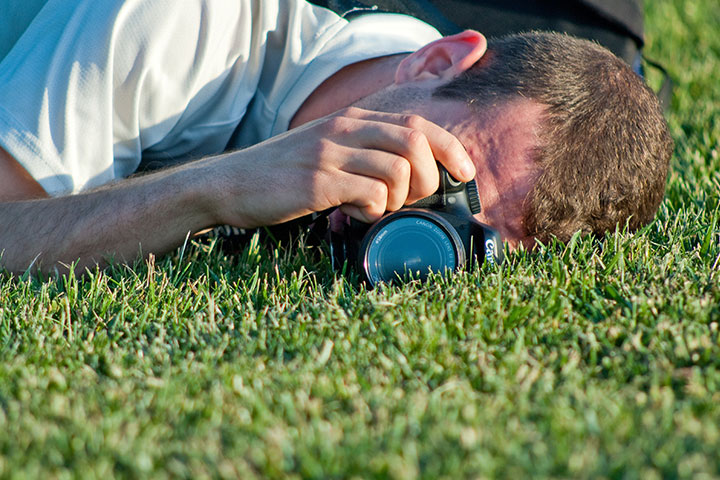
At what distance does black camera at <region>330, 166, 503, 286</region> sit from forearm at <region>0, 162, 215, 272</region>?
0.50 meters

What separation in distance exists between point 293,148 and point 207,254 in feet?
1.67

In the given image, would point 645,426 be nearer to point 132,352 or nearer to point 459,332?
point 459,332

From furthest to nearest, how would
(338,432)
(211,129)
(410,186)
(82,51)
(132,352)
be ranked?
(211,129), (82,51), (410,186), (132,352), (338,432)

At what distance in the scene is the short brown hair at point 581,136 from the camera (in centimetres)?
223

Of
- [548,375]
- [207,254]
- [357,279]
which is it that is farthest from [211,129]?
[548,375]

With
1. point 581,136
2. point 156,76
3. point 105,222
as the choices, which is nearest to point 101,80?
point 156,76

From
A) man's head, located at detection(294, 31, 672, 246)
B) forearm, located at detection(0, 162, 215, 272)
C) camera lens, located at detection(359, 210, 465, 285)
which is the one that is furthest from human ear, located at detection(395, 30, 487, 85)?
forearm, located at detection(0, 162, 215, 272)

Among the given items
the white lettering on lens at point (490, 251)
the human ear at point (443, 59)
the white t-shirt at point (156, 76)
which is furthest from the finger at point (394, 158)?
the white t-shirt at point (156, 76)

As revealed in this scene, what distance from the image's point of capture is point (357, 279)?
2.08 metres

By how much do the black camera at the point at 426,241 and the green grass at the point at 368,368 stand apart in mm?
69

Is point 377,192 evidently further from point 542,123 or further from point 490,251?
point 542,123

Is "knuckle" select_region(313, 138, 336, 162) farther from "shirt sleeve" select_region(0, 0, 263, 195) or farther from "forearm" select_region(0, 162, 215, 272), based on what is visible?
"shirt sleeve" select_region(0, 0, 263, 195)

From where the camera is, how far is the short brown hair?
7.32ft

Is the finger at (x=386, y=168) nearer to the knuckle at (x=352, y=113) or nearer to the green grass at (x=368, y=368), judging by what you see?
the knuckle at (x=352, y=113)
